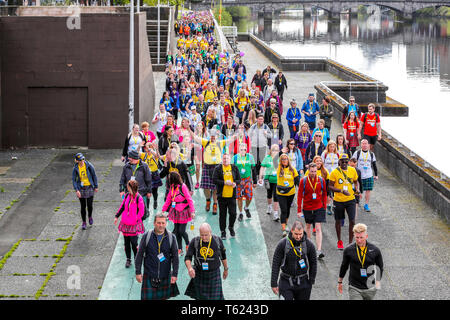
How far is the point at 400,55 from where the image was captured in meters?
74.1

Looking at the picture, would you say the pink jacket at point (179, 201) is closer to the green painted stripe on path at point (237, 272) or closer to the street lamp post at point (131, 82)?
the green painted stripe on path at point (237, 272)

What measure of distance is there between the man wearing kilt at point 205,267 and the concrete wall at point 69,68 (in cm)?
1179

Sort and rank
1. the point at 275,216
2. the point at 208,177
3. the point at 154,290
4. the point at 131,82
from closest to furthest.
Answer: the point at 154,290 → the point at 275,216 → the point at 208,177 → the point at 131,82

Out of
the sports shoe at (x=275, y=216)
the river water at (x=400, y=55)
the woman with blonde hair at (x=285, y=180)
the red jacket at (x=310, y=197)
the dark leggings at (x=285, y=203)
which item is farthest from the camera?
the river water at (x=400, y=55)

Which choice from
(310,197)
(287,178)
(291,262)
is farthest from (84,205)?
(291,262)

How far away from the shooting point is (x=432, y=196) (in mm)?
13836

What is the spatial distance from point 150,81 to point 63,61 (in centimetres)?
459

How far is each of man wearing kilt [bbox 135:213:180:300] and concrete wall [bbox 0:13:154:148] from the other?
1164 centimetres

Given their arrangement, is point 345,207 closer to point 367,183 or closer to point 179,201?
point 367,183

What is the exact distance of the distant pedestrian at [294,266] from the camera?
320 inches

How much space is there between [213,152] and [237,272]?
3.37m

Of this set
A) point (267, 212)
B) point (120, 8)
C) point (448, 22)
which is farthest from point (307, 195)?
point (448, 22)

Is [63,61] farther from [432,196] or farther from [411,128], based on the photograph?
[411,128]

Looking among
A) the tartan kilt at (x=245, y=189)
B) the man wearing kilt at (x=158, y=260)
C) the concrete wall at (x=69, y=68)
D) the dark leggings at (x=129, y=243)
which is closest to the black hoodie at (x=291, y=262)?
the man wearing kilt at (x=158, y=260)
